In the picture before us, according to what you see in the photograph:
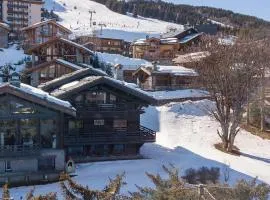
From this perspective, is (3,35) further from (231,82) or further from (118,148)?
(118,148)

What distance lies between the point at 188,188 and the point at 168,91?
45726mm

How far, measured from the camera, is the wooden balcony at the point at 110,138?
29.9 metres

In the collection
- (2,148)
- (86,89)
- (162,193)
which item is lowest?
(2,148)

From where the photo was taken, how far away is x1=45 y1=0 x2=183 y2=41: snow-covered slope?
118631mm

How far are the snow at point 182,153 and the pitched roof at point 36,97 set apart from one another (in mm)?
3777

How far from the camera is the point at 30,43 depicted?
63.2 meters

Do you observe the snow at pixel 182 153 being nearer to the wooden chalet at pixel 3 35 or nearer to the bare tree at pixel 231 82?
the bare tree at pixel 231 82

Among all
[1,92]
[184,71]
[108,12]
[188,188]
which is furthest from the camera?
[108,12]

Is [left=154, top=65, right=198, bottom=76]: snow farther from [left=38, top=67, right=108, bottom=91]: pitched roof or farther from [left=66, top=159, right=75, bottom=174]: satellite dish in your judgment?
[left=66, top=159, right=75, bottom=174]: satellite dish

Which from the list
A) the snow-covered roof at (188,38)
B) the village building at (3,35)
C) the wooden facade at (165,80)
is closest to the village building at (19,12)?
the village building at (3,35)

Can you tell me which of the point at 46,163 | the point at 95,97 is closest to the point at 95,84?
the point at 95,97

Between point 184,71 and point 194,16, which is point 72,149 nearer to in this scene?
point 184,71

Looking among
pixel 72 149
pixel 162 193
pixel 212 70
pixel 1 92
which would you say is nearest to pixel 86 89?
pixel 72 149

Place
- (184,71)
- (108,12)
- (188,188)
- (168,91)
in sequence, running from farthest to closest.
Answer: (108,12)
(184,71)
(168,91)
(188,188)
